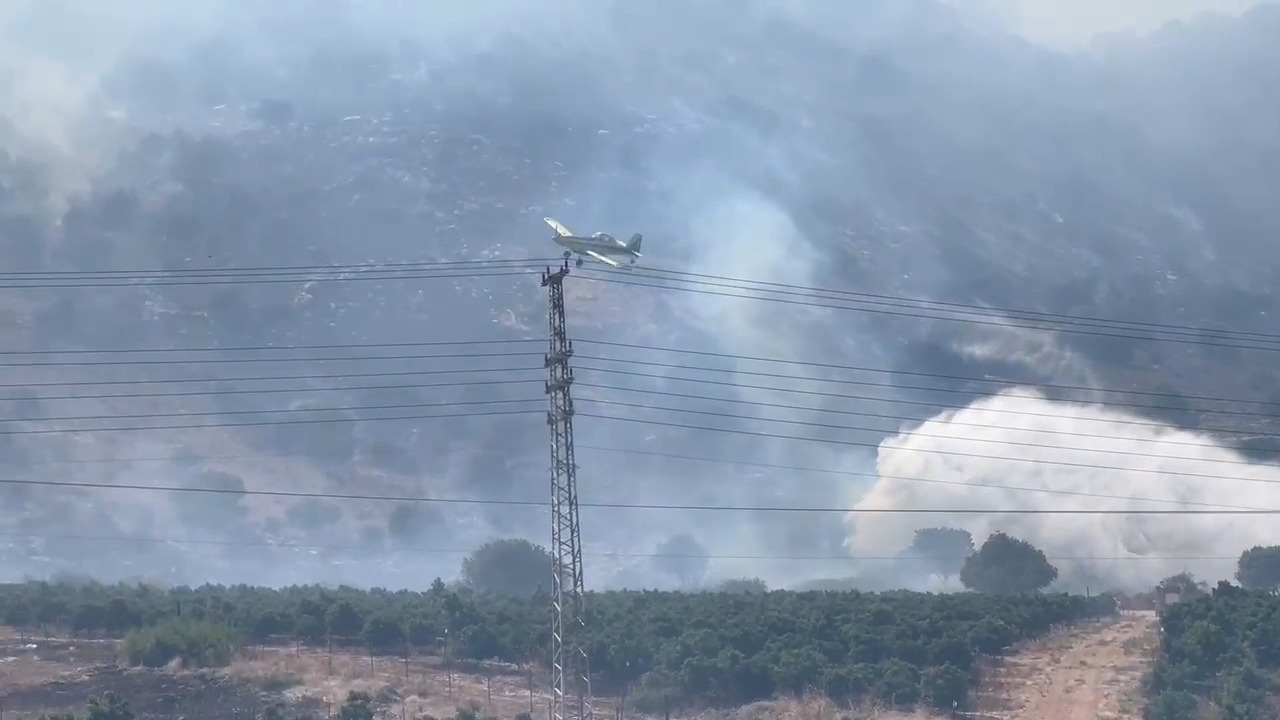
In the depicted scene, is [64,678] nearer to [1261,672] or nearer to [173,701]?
[173,701]

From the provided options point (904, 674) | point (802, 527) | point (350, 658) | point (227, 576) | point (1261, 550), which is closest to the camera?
point (904, 674)

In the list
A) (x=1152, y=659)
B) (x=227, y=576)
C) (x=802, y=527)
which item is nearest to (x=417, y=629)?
(x=1152, y=659)

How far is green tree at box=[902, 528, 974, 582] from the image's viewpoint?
529 feet

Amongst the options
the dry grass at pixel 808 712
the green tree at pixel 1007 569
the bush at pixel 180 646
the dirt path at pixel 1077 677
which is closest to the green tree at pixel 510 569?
the green tree at pixel 1007 569

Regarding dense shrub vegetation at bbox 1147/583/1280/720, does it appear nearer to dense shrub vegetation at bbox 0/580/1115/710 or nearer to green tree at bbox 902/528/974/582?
dense shrub vegetation at bbox 0/580/1115/710

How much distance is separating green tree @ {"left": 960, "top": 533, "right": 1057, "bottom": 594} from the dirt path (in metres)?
33.1

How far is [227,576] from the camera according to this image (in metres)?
183

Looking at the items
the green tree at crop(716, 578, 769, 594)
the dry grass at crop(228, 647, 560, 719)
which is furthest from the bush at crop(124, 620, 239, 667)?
the green tree at crop(716, 578, 769, 594)

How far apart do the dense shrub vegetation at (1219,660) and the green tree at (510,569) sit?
66.9 metres

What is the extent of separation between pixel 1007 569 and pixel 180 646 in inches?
2998

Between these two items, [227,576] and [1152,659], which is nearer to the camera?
[1152,659]

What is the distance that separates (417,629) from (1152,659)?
153ft

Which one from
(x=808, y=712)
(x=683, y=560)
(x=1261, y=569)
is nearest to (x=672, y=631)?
(x=808, y=712)

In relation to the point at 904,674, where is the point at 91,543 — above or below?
above
